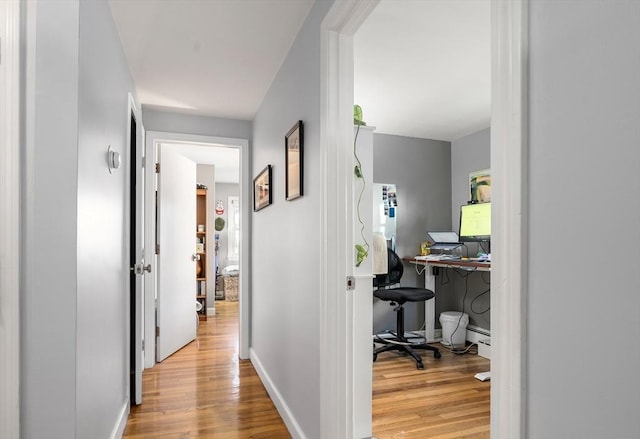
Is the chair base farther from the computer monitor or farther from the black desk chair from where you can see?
the computer monitor

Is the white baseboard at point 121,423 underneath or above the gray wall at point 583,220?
underneath

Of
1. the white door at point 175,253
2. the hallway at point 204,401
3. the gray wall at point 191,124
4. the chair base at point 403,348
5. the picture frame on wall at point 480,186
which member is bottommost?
the hallway at point 204,401

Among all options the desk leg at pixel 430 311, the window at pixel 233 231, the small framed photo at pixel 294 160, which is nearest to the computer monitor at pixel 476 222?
the desk leg at pixel 430 311

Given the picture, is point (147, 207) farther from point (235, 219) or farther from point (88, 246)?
point (235, 219)

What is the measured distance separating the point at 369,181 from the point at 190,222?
2.76 metres

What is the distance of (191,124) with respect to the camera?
3.65 meters

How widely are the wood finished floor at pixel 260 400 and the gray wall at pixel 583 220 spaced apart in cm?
191

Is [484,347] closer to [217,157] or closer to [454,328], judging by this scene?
[454,328]

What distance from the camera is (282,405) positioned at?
7.95 ft

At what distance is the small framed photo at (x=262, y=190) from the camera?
2.88 metres

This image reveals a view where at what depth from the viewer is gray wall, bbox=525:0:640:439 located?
0.52 m

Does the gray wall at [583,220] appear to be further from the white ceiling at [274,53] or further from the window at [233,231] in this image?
the window at [233,231]

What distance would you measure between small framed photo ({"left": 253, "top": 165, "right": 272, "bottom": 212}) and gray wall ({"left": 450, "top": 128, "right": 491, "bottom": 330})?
95.5 inches

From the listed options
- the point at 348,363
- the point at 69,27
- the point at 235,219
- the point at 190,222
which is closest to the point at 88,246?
the point at 69,27
